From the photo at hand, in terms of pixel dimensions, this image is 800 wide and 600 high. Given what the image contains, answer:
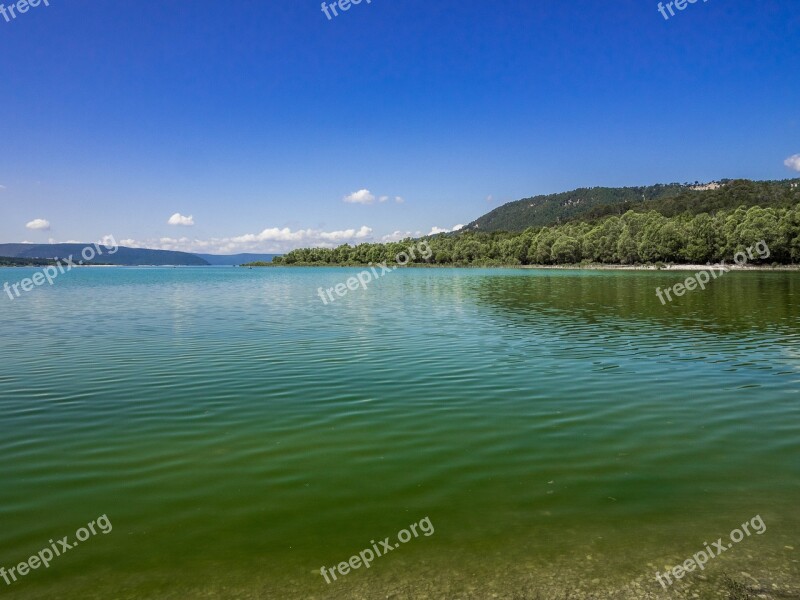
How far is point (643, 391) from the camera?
15672 millimetres

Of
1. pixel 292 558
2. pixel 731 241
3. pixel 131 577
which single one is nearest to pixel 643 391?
pixel 292 558

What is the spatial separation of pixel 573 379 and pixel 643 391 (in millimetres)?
2192

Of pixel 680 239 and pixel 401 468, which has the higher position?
pixel 680 239

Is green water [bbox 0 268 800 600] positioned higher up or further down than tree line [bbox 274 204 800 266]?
further down

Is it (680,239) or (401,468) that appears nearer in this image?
(401,468)

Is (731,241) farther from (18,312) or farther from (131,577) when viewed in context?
(131,577)

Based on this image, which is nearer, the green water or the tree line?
the green water

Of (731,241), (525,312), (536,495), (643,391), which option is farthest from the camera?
(731,241)

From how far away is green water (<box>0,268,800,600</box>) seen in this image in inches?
266

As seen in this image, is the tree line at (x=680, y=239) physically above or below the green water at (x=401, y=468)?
above

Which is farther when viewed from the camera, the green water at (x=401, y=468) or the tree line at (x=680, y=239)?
the tree line at (x=680, y=239)

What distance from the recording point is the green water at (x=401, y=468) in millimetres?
6762

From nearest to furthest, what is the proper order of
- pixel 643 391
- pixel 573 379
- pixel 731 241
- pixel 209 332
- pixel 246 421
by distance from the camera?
pixel 246 421, pixel 643 391, pixel 573 379, pixel 209 332, pixel 731 241

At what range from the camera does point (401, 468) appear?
10.0m
